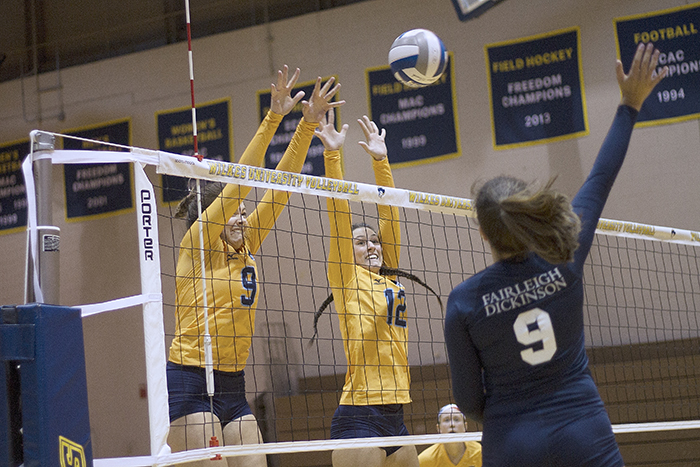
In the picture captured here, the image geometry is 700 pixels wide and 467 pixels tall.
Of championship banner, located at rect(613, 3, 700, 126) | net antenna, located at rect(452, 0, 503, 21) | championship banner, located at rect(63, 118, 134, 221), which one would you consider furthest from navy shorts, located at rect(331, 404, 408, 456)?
championship banner, located at rect(63, 118, 134, 221)

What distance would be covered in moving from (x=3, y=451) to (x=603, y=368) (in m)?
5.46

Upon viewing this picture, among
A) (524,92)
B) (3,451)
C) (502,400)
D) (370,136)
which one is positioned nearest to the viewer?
(502,400)

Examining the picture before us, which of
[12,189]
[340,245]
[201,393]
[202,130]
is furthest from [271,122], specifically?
[12,189]

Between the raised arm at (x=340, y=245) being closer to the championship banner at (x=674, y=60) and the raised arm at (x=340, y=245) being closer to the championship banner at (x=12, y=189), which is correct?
the championship banner at (x=674, y=60)

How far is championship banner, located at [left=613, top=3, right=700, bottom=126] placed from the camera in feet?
22.8

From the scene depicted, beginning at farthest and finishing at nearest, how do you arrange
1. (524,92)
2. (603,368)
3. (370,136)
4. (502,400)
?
(524,92)
(603,368)
(370,136)
(502,400)

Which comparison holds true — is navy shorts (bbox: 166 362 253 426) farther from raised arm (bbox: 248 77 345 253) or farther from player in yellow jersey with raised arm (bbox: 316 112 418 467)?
raised arm (bbox: 248 77 345 253)

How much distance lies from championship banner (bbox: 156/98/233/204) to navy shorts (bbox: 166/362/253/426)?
16.9ft

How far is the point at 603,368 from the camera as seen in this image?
639 cm

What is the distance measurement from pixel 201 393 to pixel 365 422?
0.86 meters

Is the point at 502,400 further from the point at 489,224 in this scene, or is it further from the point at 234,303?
the point at 234,303

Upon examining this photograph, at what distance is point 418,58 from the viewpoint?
4.39 m

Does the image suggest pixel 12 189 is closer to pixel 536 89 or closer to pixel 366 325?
pixel 536 89

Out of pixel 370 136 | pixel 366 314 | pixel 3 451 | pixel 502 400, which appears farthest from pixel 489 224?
pixel 370 136
